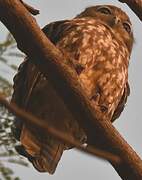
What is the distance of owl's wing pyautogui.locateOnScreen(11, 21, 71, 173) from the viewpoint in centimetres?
487

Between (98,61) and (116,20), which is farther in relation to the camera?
(116,20)

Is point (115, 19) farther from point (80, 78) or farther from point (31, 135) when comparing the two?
point (31, 135)

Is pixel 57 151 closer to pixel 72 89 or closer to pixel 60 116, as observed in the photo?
pixel 60 116

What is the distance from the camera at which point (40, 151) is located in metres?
5.10

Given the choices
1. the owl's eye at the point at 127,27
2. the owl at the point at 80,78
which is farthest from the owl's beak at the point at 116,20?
the owl at the point at 80,78

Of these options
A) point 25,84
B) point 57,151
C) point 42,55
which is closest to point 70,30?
point 25,84

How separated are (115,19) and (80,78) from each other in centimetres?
171

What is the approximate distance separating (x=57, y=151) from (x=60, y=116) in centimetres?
33

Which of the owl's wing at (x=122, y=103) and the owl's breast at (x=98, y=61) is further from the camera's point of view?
the owl's wing at (x=122, y=103)

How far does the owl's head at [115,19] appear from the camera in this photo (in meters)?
6.74

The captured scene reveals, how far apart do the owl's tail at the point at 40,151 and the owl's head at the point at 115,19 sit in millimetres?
1755

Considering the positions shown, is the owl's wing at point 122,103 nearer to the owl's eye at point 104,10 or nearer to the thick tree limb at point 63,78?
the owl's eye at point 104,10

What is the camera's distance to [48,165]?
4.96 m

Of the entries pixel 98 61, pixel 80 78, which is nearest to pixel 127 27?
pixel 98 61
